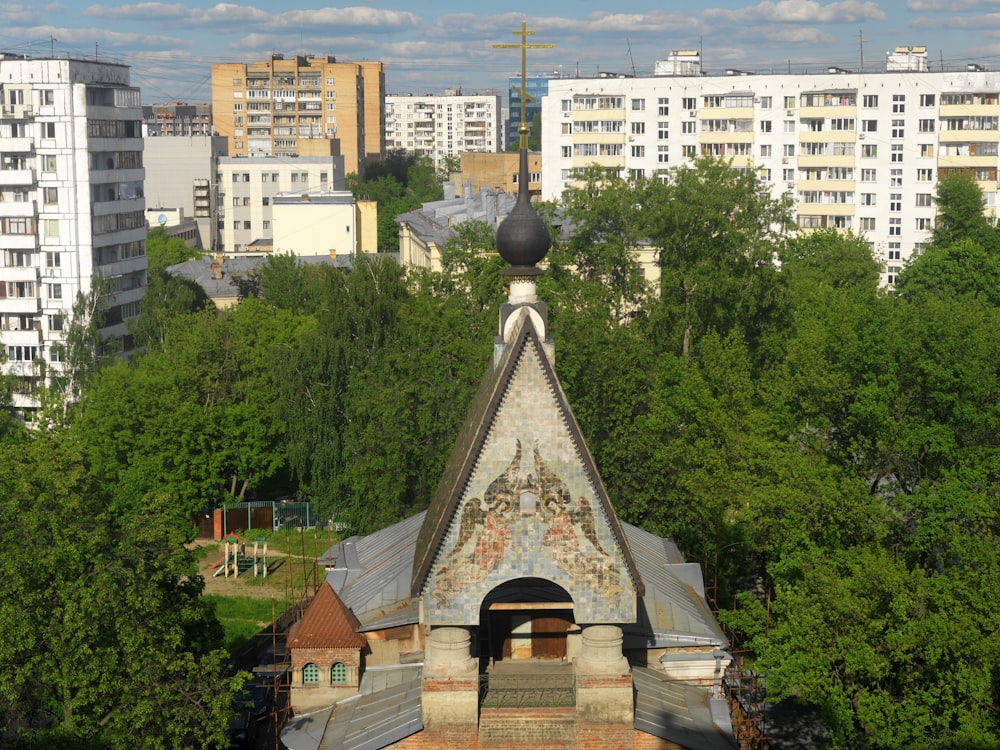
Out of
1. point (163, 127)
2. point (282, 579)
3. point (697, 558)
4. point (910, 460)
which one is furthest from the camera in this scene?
point (163, 127)

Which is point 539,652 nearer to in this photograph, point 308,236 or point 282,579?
point 282,579

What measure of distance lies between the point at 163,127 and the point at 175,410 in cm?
15110

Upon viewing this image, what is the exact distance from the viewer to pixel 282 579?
1961 inches

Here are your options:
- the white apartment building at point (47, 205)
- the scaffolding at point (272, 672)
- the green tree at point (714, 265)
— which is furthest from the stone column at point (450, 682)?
the white apartment building at point (47, 205)

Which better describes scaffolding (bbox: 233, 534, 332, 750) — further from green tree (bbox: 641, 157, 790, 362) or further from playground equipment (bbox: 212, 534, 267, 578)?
green tree (bbox: 641, 157, 790, 362)

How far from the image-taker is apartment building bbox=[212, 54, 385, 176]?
16138cm

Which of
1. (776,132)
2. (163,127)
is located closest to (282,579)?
(776,132)

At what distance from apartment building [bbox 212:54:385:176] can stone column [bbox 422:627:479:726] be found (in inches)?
5563

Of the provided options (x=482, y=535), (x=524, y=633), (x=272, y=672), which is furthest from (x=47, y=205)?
(x=482, y=535)

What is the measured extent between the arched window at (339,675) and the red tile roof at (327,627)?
0.46 m

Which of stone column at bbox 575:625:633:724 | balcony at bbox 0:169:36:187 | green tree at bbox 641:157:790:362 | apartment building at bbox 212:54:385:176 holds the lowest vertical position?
stone column at bbox 575:625:633:724

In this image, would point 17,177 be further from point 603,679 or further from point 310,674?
point 603,679

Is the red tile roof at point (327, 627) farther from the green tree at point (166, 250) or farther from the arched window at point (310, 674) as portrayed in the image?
the green tree at point (166, 250)

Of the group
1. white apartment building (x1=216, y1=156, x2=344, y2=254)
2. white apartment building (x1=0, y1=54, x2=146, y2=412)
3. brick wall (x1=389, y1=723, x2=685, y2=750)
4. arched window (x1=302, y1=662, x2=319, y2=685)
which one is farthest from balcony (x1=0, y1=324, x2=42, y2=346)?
white apartment building (x1=216, y1=156, x2=344, y2=254)
